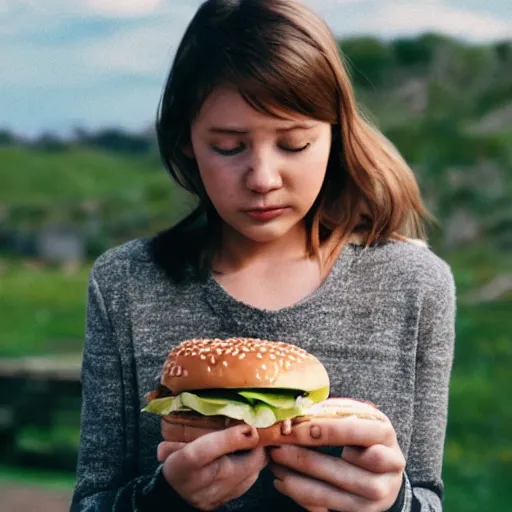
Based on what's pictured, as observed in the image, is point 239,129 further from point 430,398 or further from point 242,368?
point 430,398

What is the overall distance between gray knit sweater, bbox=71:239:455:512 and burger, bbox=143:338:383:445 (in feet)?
0.70

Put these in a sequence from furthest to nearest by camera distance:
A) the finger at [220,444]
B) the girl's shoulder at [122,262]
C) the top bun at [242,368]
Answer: the girl's shoulder at [122,262], the top bun at [242,368], the finger at [220,444]

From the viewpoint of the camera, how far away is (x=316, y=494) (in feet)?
5.45

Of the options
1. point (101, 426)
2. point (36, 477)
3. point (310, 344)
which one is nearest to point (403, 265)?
point (310, 344)

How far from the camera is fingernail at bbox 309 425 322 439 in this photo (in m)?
1.62

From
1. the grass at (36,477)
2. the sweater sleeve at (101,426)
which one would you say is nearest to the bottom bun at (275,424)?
the sweater sleeve at (101,426)

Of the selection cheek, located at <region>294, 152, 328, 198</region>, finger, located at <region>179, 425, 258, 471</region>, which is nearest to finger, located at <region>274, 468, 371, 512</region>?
finger, located at <region>179, 425, 258, 471</region>

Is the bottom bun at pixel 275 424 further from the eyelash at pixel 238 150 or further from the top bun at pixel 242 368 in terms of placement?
the eyelash at pixel 238 150

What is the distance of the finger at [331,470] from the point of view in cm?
165

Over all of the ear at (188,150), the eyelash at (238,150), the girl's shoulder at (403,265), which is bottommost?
the girl's shoulder at (403,265)

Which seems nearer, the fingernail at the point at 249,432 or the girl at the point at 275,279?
the fingernail at the point at 249,432

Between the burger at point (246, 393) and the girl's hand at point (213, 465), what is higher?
the burger at point (246, 393)

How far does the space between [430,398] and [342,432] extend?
1.41 feet

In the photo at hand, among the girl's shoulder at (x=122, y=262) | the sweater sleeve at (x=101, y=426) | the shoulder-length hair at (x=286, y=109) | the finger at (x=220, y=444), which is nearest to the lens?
the finger at (x=220, y=444)
